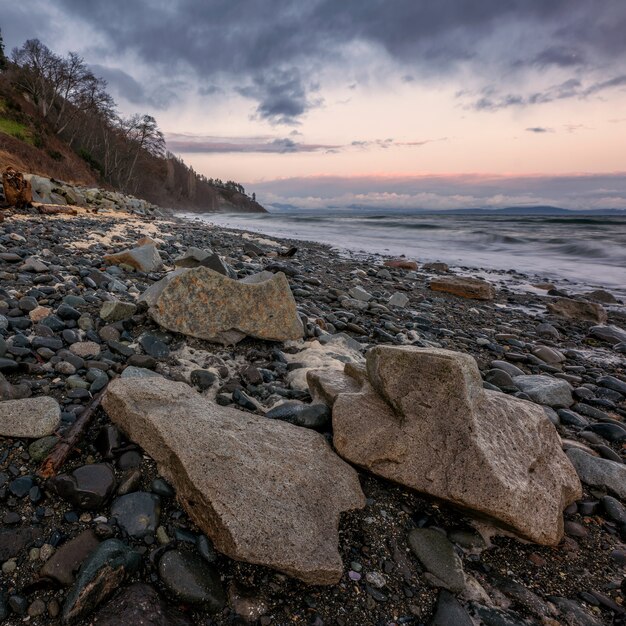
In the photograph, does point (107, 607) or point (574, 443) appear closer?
point (107, 607)

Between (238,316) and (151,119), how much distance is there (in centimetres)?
5150

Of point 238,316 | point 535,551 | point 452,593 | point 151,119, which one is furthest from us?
point 151,119

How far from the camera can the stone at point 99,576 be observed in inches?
54.5

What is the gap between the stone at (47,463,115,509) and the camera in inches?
70.5

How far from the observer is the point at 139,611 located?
4.65 feet

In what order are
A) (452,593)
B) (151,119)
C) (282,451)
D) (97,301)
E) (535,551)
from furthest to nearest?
(151,119), (97,301), (282,451), (535,551), (452,593)

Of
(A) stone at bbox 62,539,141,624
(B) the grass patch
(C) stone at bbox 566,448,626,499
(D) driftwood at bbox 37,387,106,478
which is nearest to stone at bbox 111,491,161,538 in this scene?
(A) stone at bbox 62,539,141,624

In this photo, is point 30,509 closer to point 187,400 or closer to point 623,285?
point 187,400

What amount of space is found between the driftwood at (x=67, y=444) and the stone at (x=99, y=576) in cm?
54

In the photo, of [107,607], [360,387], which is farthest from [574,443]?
[107,607]

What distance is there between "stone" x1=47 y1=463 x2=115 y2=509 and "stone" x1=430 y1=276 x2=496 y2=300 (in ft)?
27.1

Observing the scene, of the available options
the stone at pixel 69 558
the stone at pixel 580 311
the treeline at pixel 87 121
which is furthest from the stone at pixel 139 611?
the treeline at pixel 87 121

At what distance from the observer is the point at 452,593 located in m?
1.72

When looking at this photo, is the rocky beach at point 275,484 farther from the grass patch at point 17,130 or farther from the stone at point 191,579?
the grass patch at point 17,130
